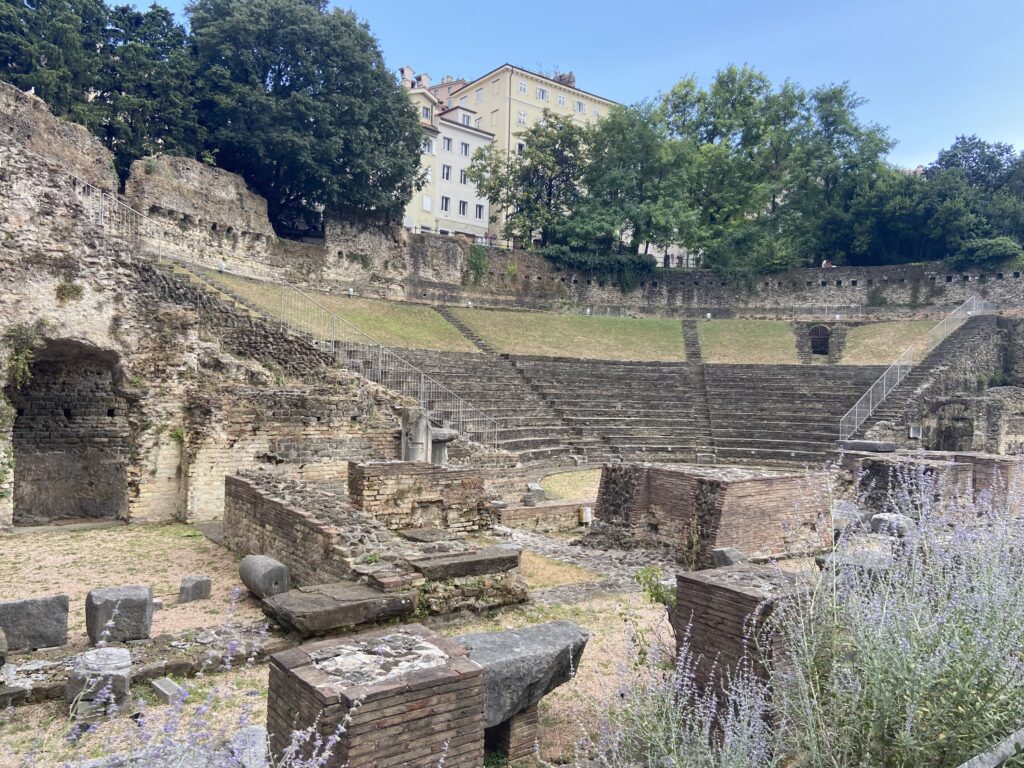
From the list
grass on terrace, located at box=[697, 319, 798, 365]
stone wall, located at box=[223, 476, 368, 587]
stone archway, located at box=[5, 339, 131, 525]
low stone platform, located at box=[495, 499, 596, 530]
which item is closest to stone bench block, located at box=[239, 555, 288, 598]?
stone wall, located at box=[223, 476, 368, 587]

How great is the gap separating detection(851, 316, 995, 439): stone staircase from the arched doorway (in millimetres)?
5697

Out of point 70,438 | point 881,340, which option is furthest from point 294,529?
point 881,340

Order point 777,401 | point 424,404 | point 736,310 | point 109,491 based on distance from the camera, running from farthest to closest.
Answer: point 736,310, point 777,401, point 424,404, point 109,491

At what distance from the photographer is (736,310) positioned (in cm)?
3853

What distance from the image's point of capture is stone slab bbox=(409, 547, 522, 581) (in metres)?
6.61

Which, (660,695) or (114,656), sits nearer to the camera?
(660,695)

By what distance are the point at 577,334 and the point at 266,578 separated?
89.9 feet

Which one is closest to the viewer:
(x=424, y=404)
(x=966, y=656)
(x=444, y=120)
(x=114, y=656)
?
(x=966, y=656)

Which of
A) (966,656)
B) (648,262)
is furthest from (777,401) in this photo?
(966,656)

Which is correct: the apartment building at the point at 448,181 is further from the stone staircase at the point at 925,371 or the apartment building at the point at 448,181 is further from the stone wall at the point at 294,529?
the stone wall at the point at 294,529

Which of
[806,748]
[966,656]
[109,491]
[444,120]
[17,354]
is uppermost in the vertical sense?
[444,120]

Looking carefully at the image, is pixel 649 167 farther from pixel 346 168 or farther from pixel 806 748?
pixel 806 748

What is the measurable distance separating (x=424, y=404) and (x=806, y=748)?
50.0 ft

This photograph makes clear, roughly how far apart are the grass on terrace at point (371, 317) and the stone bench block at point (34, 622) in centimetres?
1635
